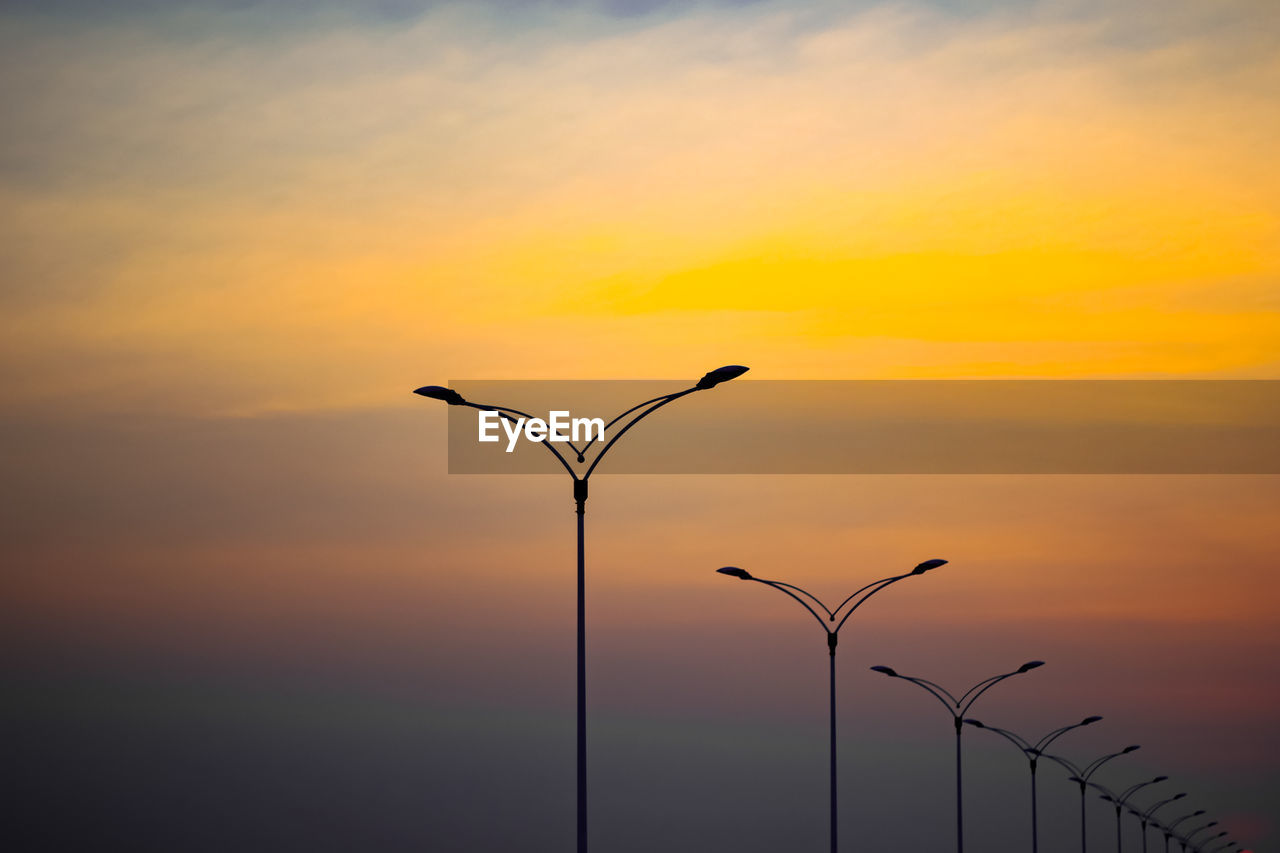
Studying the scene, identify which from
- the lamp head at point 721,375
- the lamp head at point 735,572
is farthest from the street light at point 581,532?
the lamp head at point 735,572

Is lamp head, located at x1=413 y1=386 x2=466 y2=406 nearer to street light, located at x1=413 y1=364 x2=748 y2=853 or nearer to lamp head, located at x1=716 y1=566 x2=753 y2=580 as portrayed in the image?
street light, located at x1=413 y1=364 x2=748 y2=853

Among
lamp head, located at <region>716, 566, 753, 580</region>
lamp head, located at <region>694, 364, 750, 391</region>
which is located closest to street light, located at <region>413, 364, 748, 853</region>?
lamp head, located at <region>694, 364, 750, 391</region>

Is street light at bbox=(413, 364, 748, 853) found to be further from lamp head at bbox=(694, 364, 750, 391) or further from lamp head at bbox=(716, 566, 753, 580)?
lamp head at bbox=(716, 566, 753, 580)

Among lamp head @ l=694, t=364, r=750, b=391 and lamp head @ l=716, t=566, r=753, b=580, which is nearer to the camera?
lamp head @ l=694, t=364, r=750, b=391

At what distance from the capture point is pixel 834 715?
47594 millimetres

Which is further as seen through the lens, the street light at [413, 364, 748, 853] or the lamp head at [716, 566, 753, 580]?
the lamp head at [716, 566, 753, 580]

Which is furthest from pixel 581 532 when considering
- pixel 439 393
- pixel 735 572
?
pixel 735 572

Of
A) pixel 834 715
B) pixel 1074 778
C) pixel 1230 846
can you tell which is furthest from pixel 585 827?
pixel 1230 846

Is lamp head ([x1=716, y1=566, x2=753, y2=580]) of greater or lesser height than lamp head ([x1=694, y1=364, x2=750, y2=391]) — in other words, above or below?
below

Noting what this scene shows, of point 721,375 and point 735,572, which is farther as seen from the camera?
point 735,572

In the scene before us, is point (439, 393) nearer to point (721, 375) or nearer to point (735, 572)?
point (721, 375)

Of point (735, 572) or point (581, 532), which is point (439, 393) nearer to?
point (581, 532)

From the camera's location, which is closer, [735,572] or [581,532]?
[581,532]

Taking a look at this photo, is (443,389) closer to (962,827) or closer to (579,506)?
(579,506)
